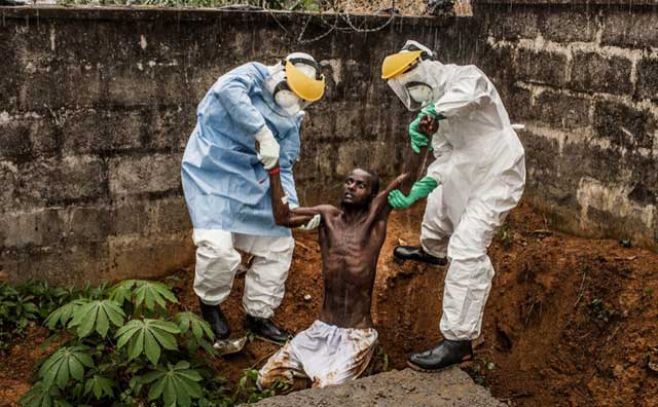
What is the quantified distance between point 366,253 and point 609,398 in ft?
5.50

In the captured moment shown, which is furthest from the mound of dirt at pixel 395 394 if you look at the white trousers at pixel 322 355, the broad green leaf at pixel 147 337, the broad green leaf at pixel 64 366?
the broad green leaf at pixel 64 366

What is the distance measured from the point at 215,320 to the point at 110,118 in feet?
4.98

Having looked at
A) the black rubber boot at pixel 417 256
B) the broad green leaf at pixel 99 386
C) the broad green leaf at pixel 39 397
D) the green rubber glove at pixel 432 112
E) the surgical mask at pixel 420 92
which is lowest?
the broad green leaf at pixel 39 397

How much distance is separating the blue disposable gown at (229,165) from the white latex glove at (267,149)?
0.10m

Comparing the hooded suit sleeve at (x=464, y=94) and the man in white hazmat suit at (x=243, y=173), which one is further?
the man in white hazmat suit at (x=243, y=173)

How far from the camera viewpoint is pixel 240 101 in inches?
181

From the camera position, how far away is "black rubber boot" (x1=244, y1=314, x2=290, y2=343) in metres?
5.23

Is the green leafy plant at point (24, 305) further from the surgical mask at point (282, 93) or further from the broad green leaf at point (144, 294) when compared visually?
the surgical mask at point (282, 93)

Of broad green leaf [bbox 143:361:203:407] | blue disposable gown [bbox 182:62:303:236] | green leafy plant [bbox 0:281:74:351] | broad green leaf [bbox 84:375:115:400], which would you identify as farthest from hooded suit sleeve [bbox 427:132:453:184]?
green leafy plant [bbox 0:281:74:351]

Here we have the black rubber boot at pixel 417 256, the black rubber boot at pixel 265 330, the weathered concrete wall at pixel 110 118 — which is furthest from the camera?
the black rubber boot at pixel 417 256

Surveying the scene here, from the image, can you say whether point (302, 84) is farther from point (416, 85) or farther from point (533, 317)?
point (533, 317)

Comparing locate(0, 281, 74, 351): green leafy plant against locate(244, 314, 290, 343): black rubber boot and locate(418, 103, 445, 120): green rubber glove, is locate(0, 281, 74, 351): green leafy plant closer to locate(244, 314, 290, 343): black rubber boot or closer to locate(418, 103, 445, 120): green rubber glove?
locate(244, 314, 290, 343): black rubber boot

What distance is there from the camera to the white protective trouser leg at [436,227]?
512 cm

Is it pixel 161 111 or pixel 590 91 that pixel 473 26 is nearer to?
pixel 590 91
